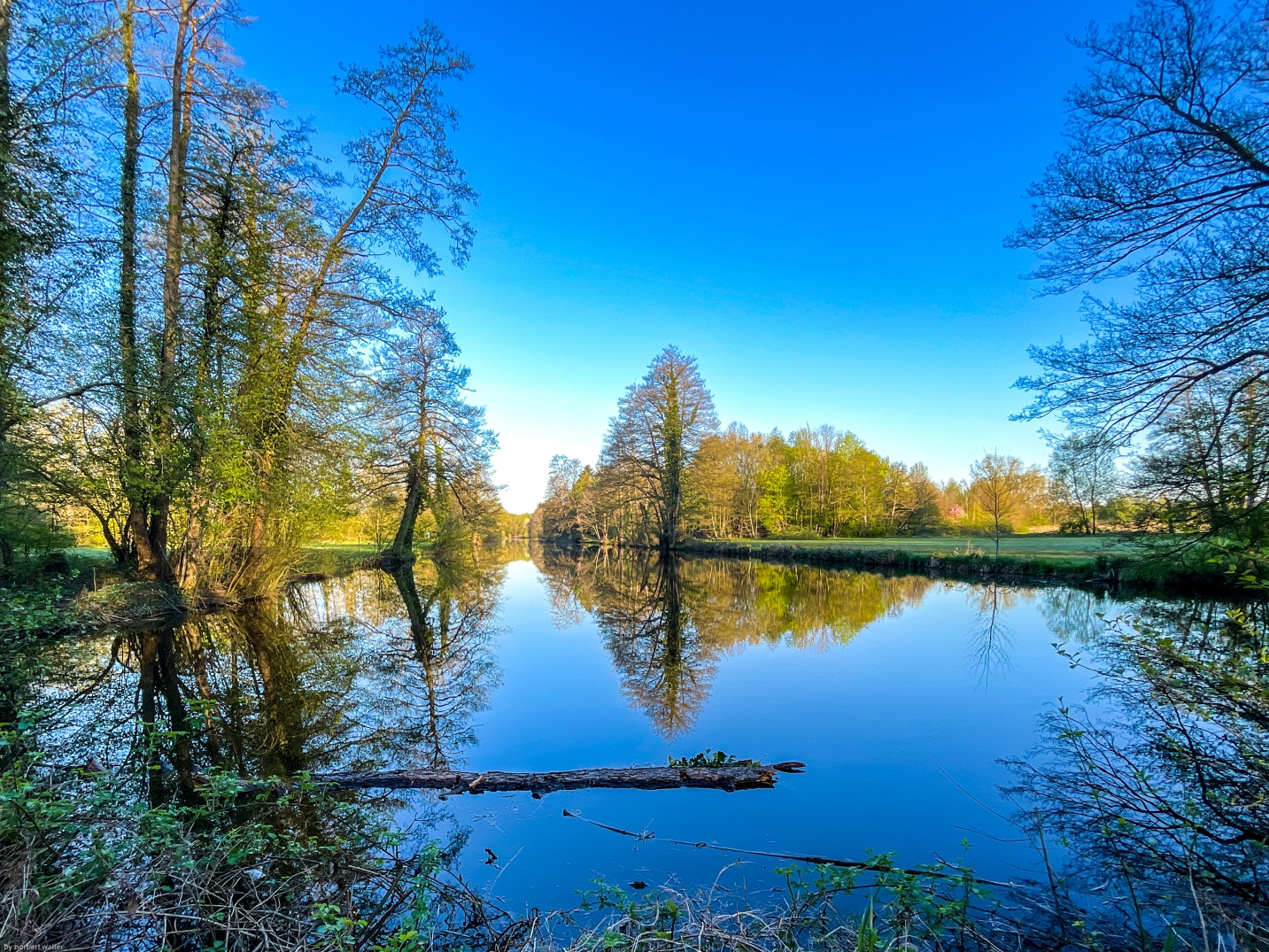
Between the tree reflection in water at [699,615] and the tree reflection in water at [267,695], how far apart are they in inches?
92.8

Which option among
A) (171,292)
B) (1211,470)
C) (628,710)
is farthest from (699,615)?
(171,292)

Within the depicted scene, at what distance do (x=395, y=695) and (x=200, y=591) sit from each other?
7443 millimetres

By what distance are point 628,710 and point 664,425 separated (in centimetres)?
2429

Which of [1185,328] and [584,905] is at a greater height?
[1185,328]

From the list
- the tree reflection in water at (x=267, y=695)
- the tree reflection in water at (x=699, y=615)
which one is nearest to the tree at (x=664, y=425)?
the tree reflection in water at (x=699, y=615)

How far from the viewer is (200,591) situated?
436 inches

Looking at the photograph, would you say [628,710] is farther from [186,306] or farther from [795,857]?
[186,306]

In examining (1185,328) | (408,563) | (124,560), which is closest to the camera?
(1185,328)

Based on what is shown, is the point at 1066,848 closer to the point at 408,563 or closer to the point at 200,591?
the point at 200,591

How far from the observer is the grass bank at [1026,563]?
12704 millimetres

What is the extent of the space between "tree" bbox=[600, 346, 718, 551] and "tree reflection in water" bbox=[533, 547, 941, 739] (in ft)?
24.2

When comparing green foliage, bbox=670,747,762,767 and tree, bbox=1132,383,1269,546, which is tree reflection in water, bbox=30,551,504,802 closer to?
green foliage, bbox=670,747,762,767

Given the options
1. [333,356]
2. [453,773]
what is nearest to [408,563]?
[333,356]

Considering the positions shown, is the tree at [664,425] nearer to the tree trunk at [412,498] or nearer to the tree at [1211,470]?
the tree trunk at [412,498]
